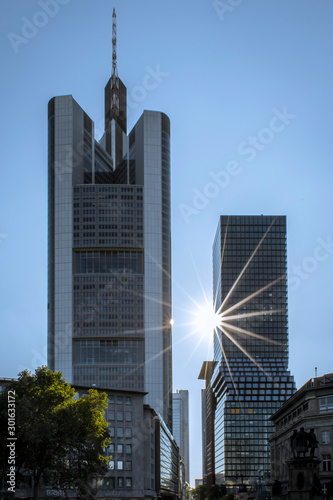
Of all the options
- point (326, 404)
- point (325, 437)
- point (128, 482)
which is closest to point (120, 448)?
point (128, 482)

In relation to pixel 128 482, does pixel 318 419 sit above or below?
above

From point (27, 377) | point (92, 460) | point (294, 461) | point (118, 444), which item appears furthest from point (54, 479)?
point (118, 444)

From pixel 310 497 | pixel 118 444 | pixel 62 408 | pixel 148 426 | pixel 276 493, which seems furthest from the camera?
pixel 148 426

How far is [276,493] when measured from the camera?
10025 cm

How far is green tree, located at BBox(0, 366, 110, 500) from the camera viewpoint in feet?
250

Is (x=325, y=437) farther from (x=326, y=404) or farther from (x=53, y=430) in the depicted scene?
(x=53, y=430)

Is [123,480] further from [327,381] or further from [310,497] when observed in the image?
[310,497]

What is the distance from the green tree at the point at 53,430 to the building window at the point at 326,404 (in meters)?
36.7

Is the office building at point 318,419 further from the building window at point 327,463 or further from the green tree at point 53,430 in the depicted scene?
the green tree at point 53,430

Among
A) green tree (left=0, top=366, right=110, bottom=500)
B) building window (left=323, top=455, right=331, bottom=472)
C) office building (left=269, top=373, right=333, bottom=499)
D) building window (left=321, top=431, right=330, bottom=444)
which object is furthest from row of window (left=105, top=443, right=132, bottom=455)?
green tree (left=0, top=366, right=110, bottom=500)

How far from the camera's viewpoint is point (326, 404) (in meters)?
103

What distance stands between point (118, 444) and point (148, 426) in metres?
15.0

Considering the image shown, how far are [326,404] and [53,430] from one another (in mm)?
45227

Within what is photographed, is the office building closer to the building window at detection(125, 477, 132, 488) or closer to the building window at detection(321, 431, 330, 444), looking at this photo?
the building window at detection(321, 431, 330, 444)
